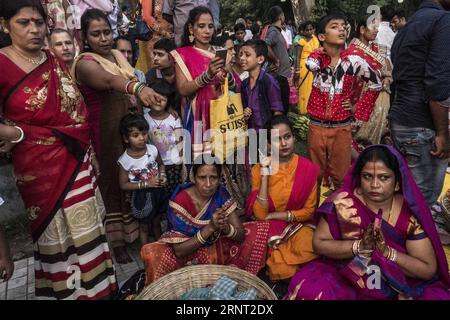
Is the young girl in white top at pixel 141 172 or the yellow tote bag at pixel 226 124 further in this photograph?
the yellow tote bag at pixel 226 124

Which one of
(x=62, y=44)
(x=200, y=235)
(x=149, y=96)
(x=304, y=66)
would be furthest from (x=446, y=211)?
(x=304, y=66)

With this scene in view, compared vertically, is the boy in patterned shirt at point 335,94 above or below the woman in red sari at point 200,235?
above

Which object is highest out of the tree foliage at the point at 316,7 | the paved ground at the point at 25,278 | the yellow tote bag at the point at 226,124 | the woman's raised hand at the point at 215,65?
the tree foliage at the point at 316,7

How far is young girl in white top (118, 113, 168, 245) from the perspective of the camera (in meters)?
3.21

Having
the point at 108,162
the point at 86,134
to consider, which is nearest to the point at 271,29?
the point at 108,162

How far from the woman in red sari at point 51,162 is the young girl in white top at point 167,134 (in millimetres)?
933

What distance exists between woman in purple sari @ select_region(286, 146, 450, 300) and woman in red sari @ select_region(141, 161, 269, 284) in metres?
0.65

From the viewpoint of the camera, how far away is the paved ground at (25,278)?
3035 mm

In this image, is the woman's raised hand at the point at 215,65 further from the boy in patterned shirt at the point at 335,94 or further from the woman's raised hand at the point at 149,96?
the boy in patterned shirt at the point at 335,94

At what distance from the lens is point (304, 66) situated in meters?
7.79

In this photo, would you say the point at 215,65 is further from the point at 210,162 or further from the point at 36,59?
the point at 36,59

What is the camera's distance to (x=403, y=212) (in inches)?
96.0

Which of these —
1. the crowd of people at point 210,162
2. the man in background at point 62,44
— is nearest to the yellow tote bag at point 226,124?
the crowd of people at point 210,162
